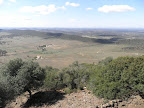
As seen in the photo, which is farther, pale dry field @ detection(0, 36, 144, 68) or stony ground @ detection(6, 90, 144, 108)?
pale dry field @ detection(0, 36, 144, 68)

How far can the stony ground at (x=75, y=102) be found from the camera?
1384 centimetres

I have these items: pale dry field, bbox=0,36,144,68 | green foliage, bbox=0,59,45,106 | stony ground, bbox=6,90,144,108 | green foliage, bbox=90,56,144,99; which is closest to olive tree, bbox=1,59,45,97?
green foliage, bbox=0,59,45,106

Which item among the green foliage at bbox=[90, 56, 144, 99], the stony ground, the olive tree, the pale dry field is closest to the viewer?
the stony ground

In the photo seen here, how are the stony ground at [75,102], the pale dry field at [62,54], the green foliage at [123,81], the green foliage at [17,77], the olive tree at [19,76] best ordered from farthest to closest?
the pale dry field at [62,54] < the olive tree at [19,76] < the green foliage at [17,77] < the green foliage at [123,81] < the stony ground at [75,102]

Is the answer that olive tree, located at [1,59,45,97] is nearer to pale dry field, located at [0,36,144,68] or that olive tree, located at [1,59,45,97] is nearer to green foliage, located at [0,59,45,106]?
green foliage, located at [0,59,45,106]

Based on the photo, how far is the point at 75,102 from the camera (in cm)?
1570

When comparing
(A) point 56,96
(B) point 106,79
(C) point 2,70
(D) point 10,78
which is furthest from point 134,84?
(C) point 2,70

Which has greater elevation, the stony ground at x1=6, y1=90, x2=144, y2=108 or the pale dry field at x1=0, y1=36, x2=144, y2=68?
the stony ground at x1=6, y1=90, x2=144, y2=108

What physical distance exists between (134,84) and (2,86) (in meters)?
15.6

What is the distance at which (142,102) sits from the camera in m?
13.9

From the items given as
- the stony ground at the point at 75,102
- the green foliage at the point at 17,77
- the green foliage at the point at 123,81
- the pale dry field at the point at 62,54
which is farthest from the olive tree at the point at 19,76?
the pale dry field at the point at 62,54

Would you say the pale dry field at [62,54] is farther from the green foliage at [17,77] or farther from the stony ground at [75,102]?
the green foliage at [17,77]

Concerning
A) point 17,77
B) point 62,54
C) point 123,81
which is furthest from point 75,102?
point 62,54

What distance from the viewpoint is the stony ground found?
13.8 m
